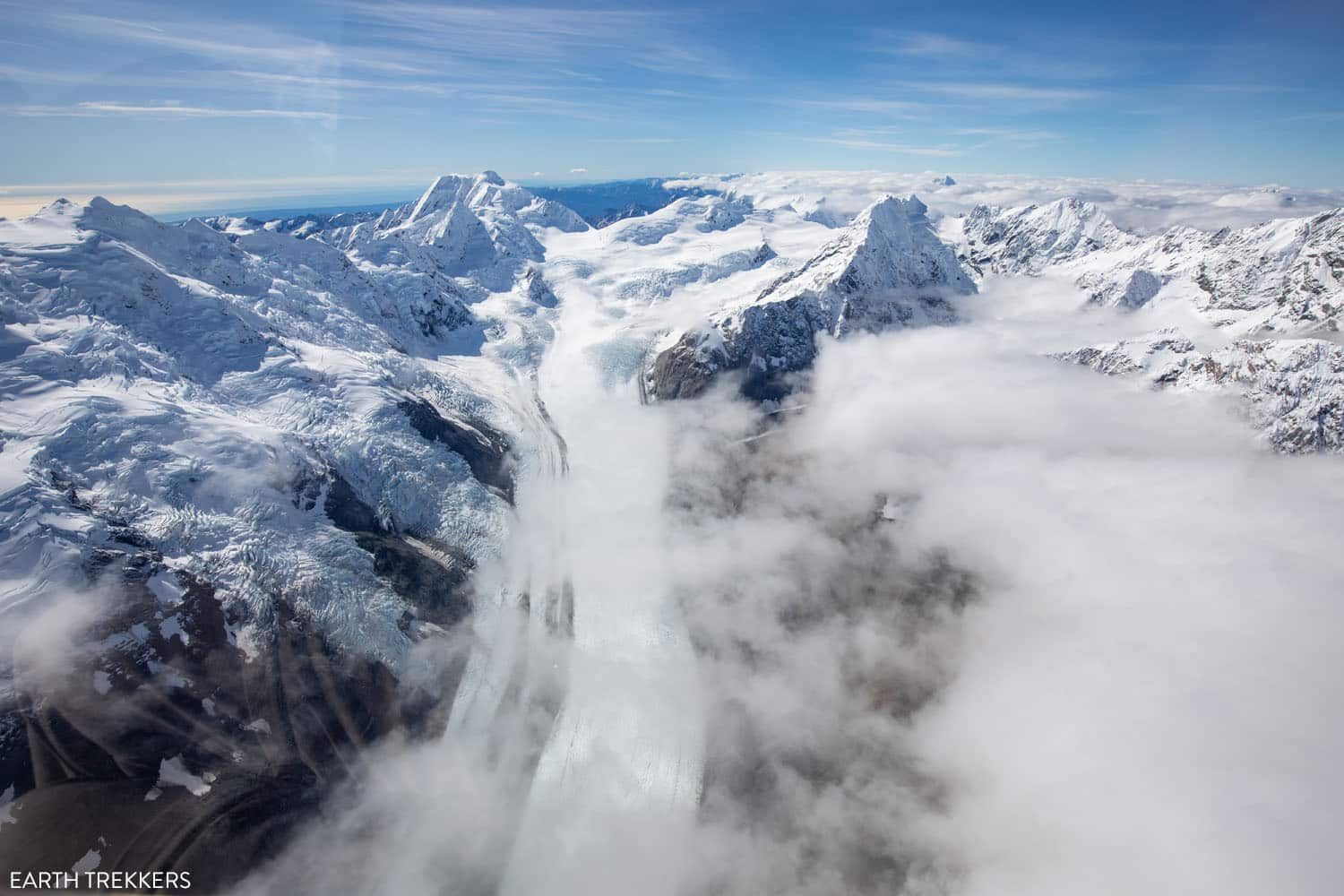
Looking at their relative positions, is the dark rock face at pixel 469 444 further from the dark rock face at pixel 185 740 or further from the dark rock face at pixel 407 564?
the dark rock face at pixel 185 740

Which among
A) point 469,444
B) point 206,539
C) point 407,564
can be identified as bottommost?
point 407,564

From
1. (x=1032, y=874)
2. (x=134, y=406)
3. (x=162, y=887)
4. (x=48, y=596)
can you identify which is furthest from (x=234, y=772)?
(x=1032, y=874)

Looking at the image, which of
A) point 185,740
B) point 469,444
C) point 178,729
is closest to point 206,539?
point 178,729

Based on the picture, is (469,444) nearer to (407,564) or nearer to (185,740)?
(407,564)

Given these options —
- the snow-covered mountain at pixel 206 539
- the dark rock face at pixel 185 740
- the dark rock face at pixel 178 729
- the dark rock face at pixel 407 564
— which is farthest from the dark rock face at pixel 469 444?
the dark rock face at pixel 178 729

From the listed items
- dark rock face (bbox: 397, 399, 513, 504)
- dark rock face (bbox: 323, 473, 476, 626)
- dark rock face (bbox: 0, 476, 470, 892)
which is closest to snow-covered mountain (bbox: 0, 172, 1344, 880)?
dark rock face (bbox: 0, 476, 470, 892)

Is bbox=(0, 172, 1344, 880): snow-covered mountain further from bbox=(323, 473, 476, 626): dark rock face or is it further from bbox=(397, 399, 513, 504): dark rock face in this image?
bbox=(397, 399, 513, 504): dark rock face

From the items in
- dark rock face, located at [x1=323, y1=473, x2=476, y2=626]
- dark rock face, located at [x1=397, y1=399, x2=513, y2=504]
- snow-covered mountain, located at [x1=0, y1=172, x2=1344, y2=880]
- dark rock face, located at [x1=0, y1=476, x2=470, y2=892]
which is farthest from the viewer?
dark rock face, located at [x1=397, y1=399, x2=513, y2=504]

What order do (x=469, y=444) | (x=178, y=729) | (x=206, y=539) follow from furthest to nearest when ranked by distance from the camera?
1. (x=469, y=444)
2. (x=206, y=539)
3. (x=178, y=729)

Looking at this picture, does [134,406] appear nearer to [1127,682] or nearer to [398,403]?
[398,403]
